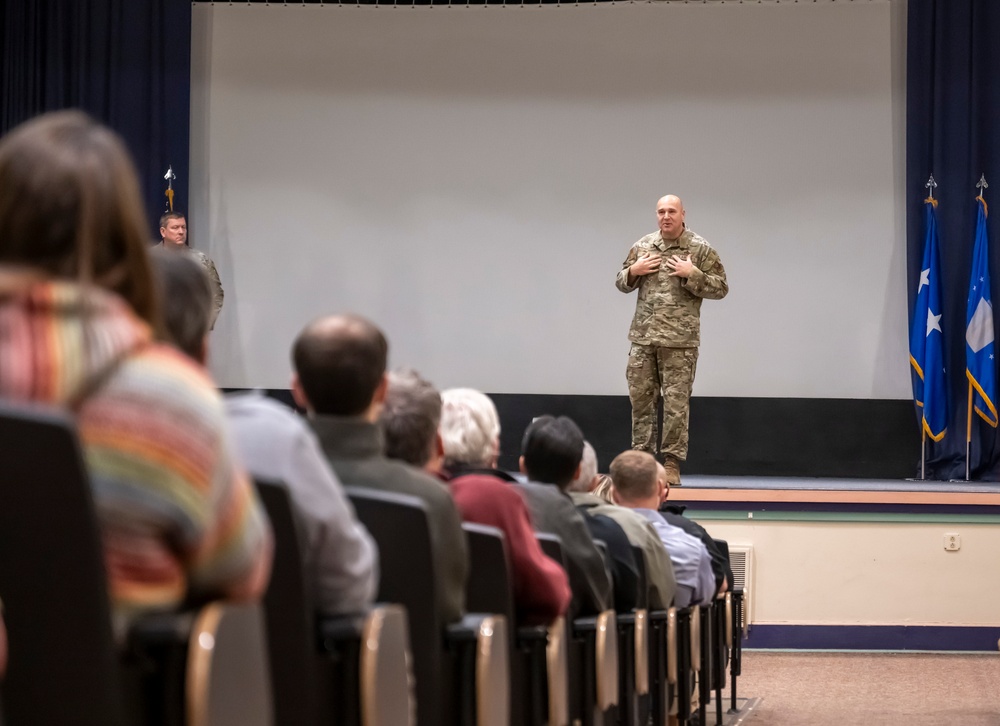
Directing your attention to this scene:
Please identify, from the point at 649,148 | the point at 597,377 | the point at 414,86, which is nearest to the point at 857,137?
the point at 649,148

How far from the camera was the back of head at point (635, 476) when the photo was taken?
4.27 metres

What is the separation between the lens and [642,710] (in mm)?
3426

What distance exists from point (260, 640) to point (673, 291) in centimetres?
564

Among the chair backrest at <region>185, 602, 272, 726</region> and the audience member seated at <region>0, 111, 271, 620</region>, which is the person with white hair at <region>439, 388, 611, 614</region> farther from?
the audience member seated at <region>0, 111, 271, 620</region>

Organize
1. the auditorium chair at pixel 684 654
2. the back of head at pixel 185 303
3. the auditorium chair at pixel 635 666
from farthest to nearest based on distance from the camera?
the auditorium chair at pixel 684 654, the auditorium chair at pixel 635 666, the back of head at pixel 185 303

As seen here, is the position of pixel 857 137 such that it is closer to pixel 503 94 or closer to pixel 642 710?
pixel 503 94

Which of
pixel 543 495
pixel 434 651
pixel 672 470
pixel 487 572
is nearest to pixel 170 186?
pixel 672 470

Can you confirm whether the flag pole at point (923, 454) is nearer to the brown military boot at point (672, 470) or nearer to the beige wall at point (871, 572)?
the beige wall at point (871, 572)

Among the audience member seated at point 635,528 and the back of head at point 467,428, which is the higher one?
the back of head at point 467,428

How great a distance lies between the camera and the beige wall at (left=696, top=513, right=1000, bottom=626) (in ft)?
20.9

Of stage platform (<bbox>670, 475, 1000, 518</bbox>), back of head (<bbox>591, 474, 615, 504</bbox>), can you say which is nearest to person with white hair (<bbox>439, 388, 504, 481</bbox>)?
back of head (<bbox>591, 474, 615, 504</bbox>)

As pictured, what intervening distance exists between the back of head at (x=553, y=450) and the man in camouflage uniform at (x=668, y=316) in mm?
3490

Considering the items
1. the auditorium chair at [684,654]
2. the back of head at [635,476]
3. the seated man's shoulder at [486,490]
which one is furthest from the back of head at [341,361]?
the back of head at [635,476]

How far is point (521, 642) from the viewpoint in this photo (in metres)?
2.43
